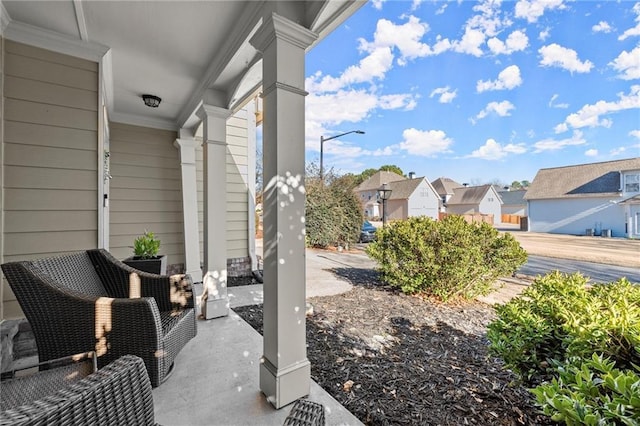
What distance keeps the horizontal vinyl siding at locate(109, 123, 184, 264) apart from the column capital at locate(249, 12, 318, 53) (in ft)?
12.1

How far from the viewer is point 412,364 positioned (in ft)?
7.51

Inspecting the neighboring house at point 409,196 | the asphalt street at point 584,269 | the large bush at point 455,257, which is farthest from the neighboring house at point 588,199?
the neighboring house at point 409,196

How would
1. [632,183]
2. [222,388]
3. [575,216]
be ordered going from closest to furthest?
[222,388] → [632,183] → [575,216]

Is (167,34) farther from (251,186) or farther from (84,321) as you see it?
(251,186)

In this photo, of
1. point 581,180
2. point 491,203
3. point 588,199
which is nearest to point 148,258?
point 491,203

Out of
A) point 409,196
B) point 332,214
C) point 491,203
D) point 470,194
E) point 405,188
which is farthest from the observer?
point 405,188

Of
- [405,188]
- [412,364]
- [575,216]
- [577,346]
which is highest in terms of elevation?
[405,188]

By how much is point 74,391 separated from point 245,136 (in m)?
4.97

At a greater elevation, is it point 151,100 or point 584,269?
point 151,100

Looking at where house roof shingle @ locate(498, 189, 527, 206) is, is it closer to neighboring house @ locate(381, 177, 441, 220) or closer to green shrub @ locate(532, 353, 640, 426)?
neighboring house @ locate(381, 177, 441, 220)

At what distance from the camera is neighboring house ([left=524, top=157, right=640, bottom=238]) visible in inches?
154

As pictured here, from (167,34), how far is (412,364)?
3.47 metres

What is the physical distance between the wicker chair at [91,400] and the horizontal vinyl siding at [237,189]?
3873 mm

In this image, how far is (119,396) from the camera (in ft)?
2.97
